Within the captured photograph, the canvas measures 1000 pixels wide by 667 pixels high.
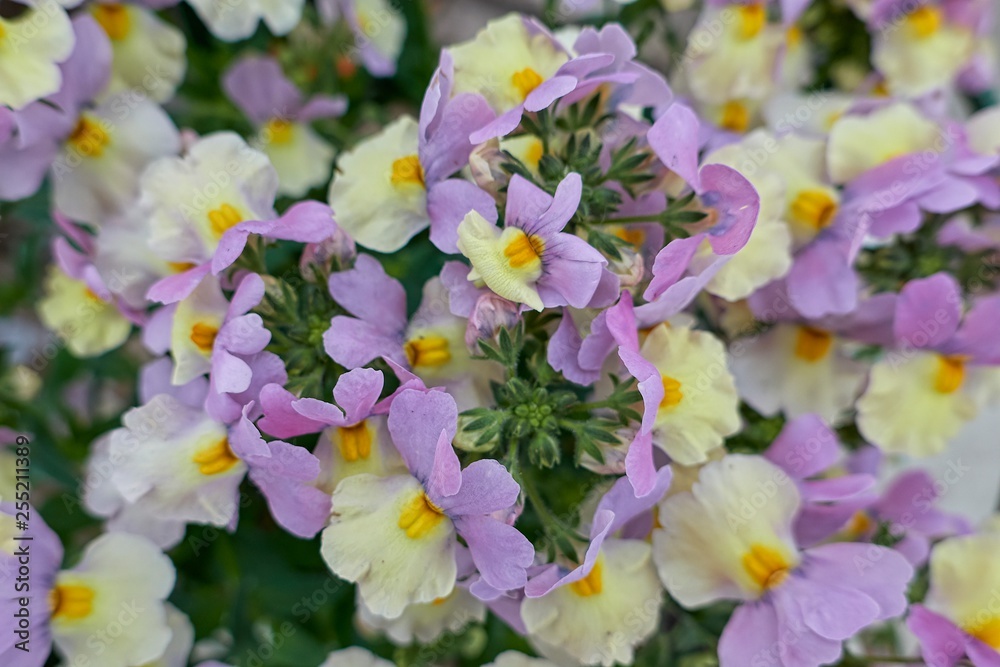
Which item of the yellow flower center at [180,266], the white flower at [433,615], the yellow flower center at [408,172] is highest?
the yellow flower center at [408,172]

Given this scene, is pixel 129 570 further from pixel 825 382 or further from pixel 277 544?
pixel 825 382

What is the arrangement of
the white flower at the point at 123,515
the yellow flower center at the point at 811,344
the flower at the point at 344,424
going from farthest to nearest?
the yellow flower center at the point at 811,344 → the white flower at the point at 123,515 → the flower at the point at 344,424

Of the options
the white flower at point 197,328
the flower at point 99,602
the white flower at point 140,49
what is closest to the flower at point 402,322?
the white flower at point 197,328

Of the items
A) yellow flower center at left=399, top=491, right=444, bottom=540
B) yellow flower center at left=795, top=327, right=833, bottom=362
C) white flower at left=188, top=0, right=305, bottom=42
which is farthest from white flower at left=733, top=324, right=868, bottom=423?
white flower at left=188, top=0, right=305, bottom=42

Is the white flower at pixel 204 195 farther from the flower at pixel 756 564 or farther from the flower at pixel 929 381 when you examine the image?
the flower at pixel 929 381

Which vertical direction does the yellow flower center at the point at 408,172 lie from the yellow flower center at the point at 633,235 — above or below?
above

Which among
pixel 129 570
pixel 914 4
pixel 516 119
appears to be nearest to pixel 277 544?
pixel 129 570

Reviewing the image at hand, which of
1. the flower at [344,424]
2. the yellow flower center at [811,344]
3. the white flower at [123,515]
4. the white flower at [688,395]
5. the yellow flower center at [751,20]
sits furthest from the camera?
the yellow flower center at [751,20]

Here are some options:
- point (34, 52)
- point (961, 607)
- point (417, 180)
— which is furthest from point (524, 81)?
point (961, 607)
